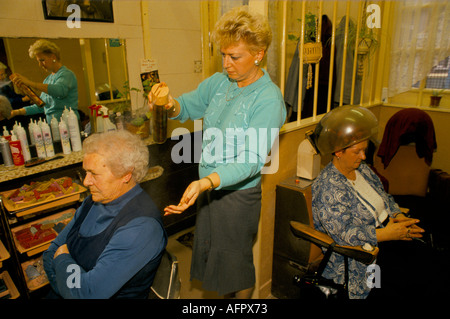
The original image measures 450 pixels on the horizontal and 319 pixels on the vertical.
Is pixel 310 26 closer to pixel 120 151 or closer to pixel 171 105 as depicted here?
pixel 171 105

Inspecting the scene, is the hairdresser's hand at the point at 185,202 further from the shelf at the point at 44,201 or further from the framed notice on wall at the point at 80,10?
the framed notice on wall at the point at 80,10

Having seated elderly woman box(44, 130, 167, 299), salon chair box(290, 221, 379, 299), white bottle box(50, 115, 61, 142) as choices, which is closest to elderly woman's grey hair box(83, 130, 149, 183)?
seated elderly woman box(44, 130, 167, 299)

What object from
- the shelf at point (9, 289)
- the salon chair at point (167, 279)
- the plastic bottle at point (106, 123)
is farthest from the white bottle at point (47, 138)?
the salon chair at point (167, 279)

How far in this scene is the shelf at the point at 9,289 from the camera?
1.88 m

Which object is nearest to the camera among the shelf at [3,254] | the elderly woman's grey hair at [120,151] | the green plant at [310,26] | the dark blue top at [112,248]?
the dark blue top at [112,248]

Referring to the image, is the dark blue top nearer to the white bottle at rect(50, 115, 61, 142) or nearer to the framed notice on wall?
the white bottle at rect(50, 115, 61, 142)

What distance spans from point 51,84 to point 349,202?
206 cm

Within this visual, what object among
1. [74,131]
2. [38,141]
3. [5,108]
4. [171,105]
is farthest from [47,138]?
[171,105]

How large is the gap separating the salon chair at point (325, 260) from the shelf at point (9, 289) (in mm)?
1700

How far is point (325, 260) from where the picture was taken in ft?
5.24

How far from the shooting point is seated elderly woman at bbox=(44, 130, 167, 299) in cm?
115

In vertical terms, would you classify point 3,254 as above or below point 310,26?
below

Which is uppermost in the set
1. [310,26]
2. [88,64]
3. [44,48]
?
[310,26]
